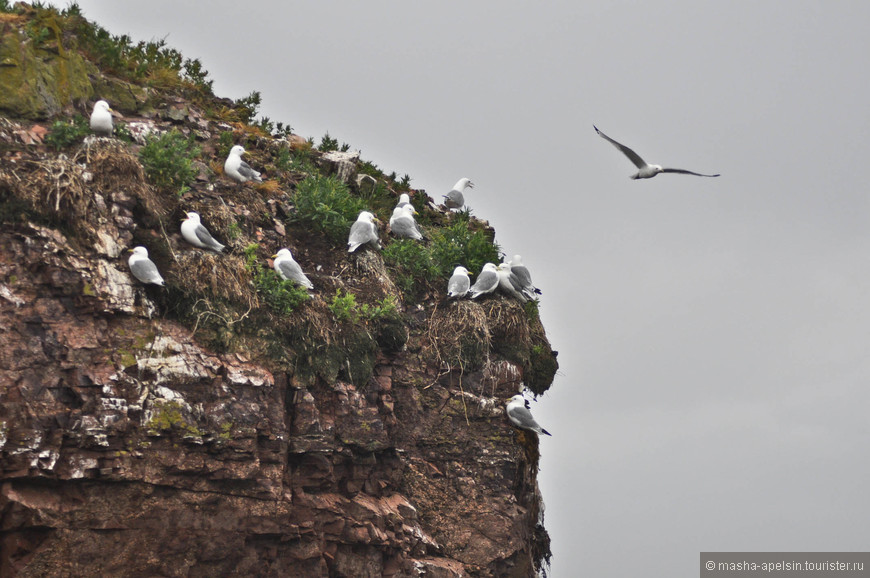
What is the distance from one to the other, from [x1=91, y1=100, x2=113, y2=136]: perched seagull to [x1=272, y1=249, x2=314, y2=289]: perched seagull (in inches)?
110

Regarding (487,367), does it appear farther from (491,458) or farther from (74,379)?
(74,379)

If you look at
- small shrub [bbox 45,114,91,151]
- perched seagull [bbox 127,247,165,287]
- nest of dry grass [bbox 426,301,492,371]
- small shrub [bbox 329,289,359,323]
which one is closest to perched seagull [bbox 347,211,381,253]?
small shrub [bbox 329,289,359,323]

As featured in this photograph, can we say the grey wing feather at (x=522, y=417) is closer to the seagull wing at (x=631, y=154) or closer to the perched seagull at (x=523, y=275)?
the perched seagull at (x=523, y=275)

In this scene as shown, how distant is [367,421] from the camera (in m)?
12.3

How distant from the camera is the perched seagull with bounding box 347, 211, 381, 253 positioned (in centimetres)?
1377

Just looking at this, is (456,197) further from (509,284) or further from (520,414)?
(520,414)

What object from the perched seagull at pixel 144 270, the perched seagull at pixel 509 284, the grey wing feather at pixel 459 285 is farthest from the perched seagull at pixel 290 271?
the perched seagull at pixel 509 284

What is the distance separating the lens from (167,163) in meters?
12.3

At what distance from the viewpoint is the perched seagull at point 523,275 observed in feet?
48.6

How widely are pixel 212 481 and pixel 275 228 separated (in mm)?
4484

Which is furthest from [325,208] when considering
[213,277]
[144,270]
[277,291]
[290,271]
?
[144,270]

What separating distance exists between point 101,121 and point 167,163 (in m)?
1.02

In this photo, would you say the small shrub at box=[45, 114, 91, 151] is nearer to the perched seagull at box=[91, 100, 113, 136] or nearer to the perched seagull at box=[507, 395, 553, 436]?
the perched seagull at box=[91, 100, 113, 136]

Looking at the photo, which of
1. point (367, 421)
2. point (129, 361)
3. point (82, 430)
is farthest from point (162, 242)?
point (367, 421)
